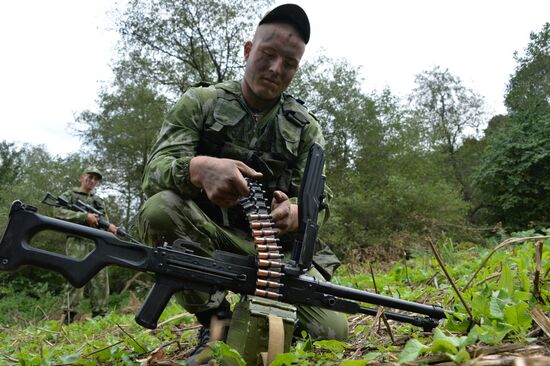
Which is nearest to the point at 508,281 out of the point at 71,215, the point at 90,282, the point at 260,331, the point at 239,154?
the point at 260,331

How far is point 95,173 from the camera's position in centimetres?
998

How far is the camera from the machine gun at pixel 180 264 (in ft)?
7.24

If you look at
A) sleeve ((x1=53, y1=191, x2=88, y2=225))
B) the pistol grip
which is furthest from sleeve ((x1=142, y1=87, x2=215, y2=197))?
sleeve ((x1=53, y1=191, x2=88, y2=225))

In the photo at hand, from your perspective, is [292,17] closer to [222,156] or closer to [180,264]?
[222,156]

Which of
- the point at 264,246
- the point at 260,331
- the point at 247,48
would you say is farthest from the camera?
the point at 247,48

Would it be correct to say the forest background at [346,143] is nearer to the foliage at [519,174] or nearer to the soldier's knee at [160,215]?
the foliage at [519,174]

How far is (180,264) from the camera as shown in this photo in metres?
2.37

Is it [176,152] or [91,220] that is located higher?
[176,152]

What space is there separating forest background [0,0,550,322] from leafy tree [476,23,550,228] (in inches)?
2.2

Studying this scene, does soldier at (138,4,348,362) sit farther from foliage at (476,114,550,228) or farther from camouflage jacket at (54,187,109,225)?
foliage at (476,114,550,228)

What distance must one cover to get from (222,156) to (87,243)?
734 cm

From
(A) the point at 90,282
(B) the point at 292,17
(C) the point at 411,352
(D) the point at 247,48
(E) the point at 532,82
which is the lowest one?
(A) the point at 90,282

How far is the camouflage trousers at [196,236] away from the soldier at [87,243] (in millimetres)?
5720

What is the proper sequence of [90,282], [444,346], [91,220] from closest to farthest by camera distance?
[444,346] → [91,220] → [90,282]
